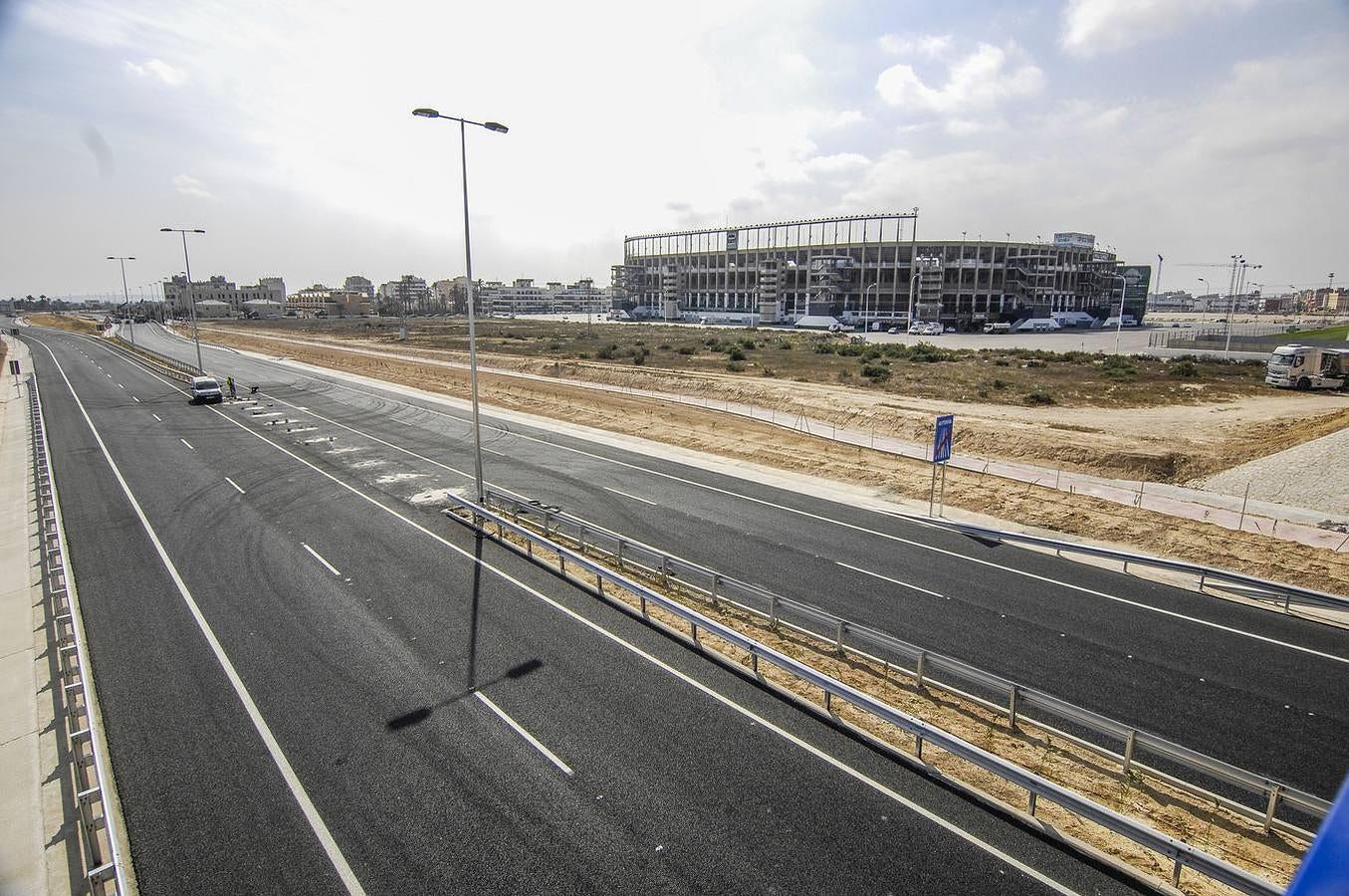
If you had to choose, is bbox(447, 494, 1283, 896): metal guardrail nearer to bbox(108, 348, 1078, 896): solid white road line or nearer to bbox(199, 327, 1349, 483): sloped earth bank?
bbox(108, 348, 1078, 896): solid white road line

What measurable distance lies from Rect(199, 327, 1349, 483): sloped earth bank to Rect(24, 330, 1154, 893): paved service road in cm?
2454

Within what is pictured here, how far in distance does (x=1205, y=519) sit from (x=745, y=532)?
50.4ft

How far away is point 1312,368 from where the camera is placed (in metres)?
47.8

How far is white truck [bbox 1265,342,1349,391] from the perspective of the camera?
4728 cm

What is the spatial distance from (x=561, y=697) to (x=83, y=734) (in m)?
7.00

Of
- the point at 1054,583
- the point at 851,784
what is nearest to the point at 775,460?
the point at 1054,583

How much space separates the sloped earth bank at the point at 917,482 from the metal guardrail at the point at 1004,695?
435 inches

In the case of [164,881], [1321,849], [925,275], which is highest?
[925,275]

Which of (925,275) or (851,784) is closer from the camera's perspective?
(851,784)

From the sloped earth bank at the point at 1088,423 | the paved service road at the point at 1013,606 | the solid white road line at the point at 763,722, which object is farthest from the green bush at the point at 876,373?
the solid white road line at the point at 763,722

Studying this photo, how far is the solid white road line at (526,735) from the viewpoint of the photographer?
10.0 metres

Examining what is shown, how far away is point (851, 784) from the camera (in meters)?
9.62

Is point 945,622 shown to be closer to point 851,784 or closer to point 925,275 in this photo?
point 851,784

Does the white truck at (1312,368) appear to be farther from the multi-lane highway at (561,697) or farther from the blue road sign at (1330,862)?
the blue road sign at (1330,862)
